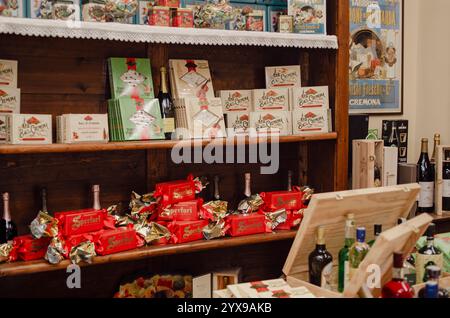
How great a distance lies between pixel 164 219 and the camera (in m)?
2.43

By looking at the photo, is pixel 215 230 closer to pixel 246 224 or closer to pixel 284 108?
pixel 246 224

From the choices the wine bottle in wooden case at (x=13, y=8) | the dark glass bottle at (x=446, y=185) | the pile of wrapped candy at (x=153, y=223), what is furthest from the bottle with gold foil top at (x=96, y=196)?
the dark glass bottle at (x=446, y=185)

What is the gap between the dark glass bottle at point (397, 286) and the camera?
5.37 feet

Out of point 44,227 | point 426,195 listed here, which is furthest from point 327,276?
point 426,195

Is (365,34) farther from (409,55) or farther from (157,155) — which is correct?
(157,155)

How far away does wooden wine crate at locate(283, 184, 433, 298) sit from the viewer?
5.45ft

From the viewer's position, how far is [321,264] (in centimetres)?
200

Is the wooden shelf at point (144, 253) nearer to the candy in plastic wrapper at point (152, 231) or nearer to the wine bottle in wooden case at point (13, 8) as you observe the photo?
the candy in plastic wrapper at point (152, 231)

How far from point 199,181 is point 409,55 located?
175 cm

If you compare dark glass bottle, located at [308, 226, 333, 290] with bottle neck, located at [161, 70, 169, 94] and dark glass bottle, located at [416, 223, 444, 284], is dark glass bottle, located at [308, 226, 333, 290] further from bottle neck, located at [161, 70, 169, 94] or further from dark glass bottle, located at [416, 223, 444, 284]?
bottle neck, located at [161, 70, 169, 94]

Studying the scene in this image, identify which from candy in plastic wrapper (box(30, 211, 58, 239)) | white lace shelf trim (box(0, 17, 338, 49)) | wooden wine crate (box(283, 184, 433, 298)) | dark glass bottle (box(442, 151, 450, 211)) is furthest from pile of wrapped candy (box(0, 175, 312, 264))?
dark glass bottle (box(442, 151, 450, 211))

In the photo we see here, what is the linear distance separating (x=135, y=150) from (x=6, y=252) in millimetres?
772

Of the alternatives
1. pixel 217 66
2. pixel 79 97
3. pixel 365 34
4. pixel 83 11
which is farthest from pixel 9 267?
pixel 365 34

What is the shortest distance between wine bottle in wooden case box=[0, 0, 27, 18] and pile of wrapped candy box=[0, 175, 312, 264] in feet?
2.67
